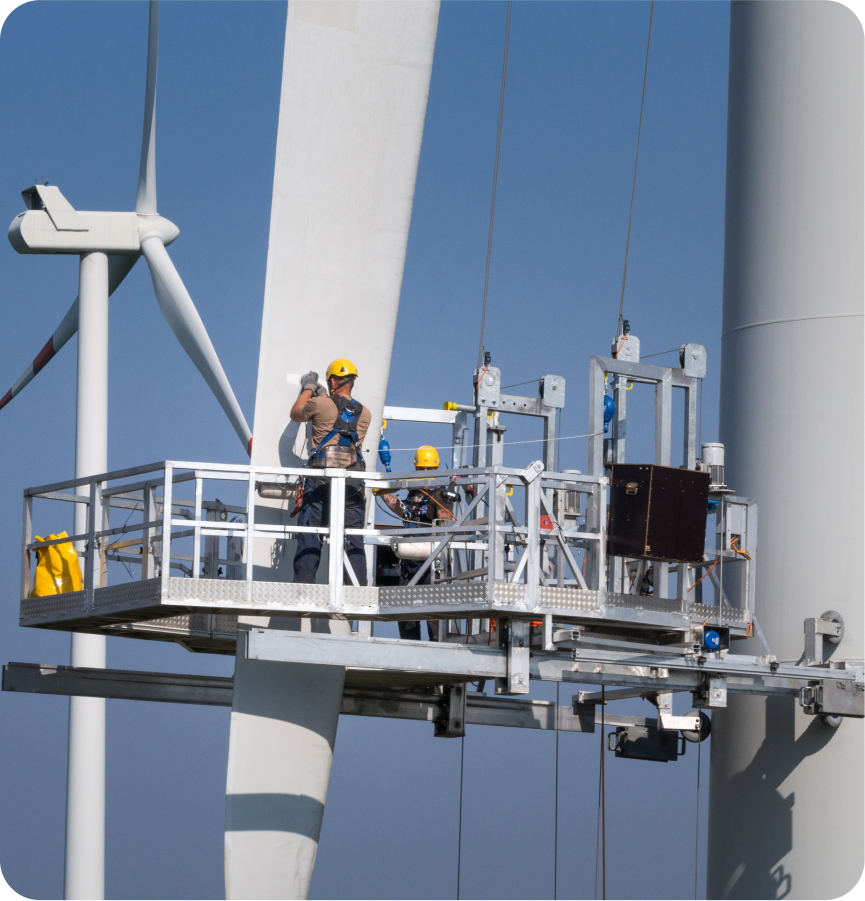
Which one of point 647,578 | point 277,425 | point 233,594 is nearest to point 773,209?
point 647,578

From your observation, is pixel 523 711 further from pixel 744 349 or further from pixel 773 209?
pixel 773 209

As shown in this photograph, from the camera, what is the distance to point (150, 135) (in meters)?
31.2

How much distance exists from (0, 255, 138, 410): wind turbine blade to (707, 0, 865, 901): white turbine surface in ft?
49.0

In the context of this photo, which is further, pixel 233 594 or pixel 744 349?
pixel 744 349

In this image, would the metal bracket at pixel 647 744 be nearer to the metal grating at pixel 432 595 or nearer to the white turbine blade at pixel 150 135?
the metal grating at pixel 432 595

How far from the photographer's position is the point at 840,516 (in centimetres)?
2280

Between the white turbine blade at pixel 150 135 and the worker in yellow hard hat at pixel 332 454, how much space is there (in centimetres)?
1140

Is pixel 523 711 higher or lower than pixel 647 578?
lower

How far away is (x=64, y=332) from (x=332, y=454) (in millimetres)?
16653

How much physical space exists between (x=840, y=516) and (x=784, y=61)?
7.04 meters

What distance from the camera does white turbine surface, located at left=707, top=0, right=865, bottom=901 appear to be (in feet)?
73.9

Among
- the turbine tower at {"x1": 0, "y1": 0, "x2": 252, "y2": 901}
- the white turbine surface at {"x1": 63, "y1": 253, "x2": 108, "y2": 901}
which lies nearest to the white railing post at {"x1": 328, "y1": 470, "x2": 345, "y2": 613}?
the turbine tower at {"x1": 0, "y1": 0, "x2": 252, "y2": 901}

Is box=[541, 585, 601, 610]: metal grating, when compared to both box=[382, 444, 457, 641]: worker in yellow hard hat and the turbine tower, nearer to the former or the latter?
box=[382, 444, 457, 641]: worker in yellow hard hat

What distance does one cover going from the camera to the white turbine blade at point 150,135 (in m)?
29.6
